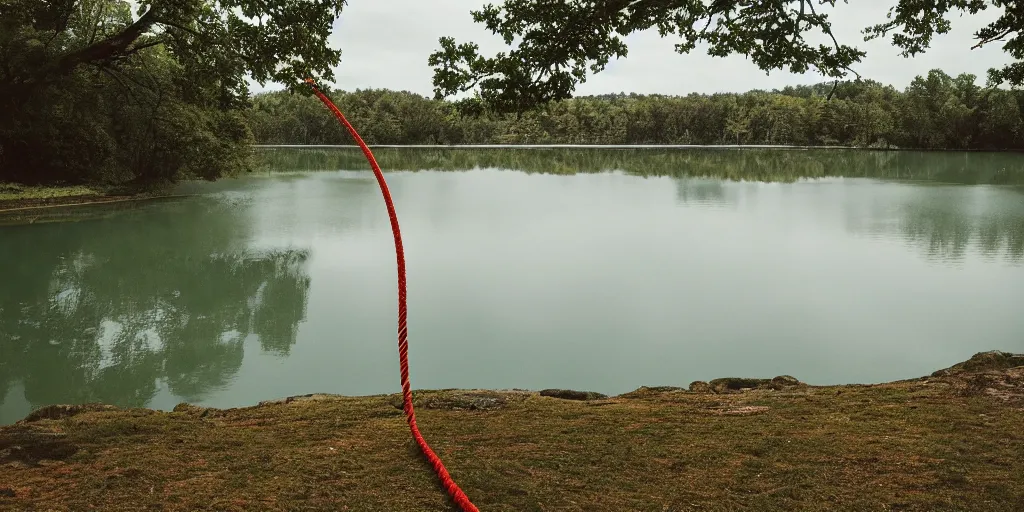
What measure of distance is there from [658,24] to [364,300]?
7.56 meters

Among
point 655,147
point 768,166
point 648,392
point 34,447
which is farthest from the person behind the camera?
point 655,147

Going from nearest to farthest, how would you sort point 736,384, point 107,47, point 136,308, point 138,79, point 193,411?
point 193,411
point 107,47
point 736,384
point 136,308
point 138,79

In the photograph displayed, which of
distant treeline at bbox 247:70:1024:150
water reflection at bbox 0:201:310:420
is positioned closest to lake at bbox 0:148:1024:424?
water reflection at bbox 0:201:310:420

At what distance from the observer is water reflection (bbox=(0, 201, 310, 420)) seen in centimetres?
809

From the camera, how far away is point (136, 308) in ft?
36.8

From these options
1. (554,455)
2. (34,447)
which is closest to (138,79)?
(34,447)

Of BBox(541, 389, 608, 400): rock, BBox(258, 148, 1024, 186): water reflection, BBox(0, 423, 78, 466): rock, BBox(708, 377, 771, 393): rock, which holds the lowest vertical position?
BBox(708, 377, 771, 393): rock

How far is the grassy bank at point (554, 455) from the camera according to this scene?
2.69m

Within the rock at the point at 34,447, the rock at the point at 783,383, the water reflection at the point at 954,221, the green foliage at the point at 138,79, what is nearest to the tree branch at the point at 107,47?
the green foliage at the point at 138,79

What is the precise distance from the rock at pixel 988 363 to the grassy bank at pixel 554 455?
1049 millimetres

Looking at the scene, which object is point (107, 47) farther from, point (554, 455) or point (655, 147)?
point (655, 147)

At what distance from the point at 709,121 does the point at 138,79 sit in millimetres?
65301

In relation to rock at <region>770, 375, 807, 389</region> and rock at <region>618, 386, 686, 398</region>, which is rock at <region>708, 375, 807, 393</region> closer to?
rock at <region>770, 375, 807, 389</region>

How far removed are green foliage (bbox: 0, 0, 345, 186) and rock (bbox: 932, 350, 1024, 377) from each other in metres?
5.22
